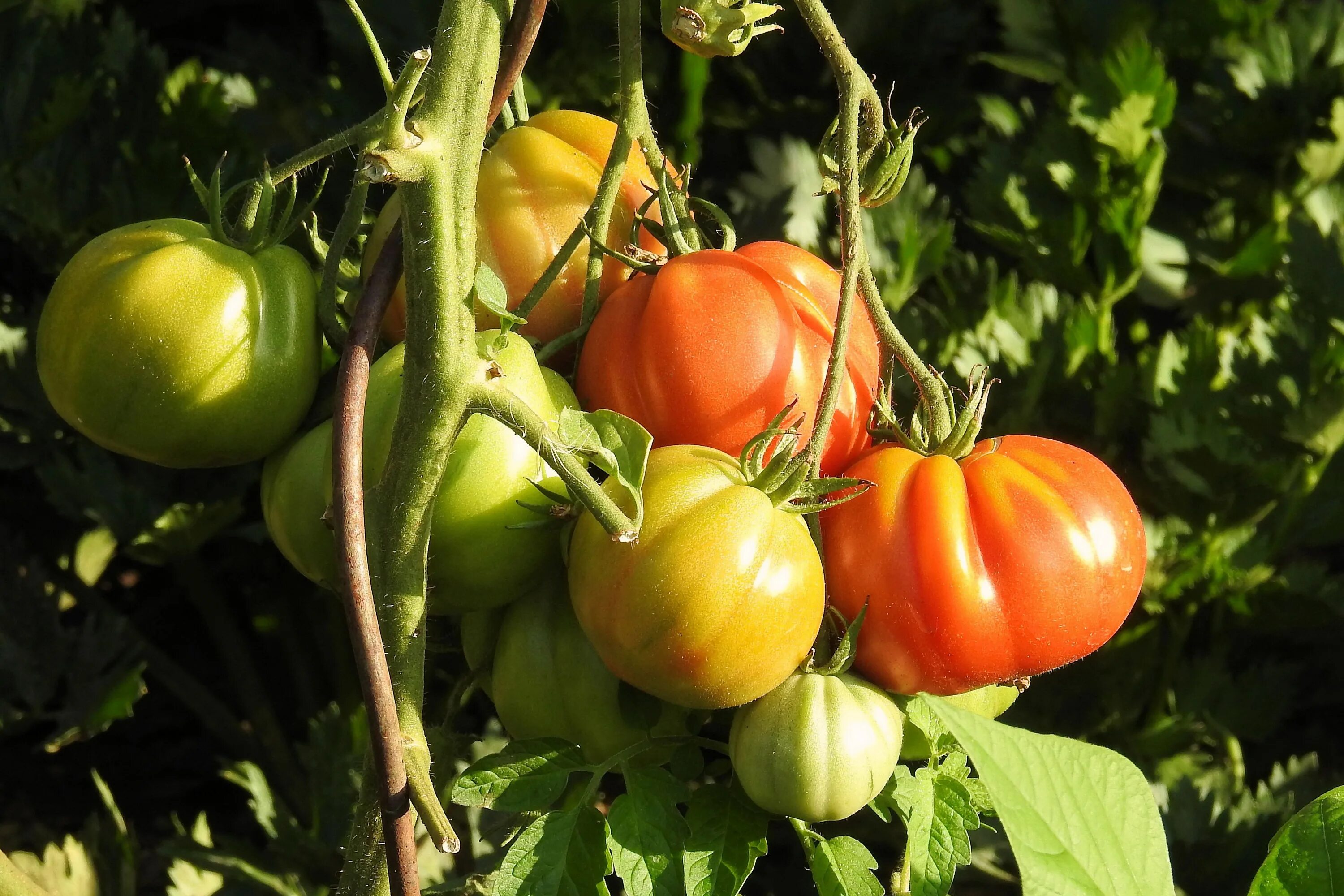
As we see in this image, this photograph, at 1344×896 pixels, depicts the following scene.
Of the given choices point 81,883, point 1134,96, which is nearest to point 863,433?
point 1134,96

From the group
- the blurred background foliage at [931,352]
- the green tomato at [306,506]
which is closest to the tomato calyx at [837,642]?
the green tomato at [306,506]

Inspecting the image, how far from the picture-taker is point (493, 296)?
1.61 ft

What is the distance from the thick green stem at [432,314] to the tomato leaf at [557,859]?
4cm

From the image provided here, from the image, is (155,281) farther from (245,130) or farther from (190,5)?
(190,5)

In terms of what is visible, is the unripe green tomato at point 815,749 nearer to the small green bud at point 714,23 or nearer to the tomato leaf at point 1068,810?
the tomato leaf at point 1068,810

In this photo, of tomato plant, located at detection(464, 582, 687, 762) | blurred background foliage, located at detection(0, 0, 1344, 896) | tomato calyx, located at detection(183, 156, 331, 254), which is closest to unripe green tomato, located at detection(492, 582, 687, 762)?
tomato plant, located at detection(464, 582, 687, 762)

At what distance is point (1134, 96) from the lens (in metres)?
1.25

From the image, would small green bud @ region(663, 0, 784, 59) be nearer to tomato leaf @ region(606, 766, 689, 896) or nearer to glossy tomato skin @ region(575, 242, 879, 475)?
glossy tomato skin @ region(575, 242, 879, 475)

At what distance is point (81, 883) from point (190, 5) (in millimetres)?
1131

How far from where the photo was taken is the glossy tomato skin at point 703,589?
472 mm

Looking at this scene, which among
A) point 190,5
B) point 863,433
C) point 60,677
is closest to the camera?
point 863,433

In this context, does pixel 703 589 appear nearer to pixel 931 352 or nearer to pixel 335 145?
pixel 335 145

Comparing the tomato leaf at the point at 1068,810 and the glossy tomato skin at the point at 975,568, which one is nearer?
the tomato leaf at the point at 1068,810

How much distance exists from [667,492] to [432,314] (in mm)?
116
